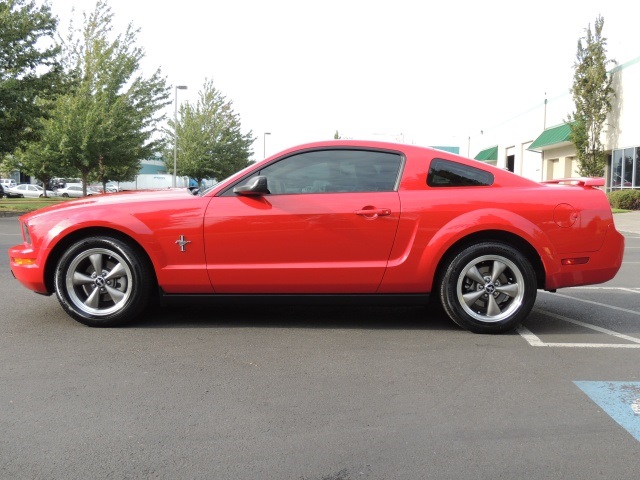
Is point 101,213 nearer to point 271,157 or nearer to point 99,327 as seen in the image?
point 99,327

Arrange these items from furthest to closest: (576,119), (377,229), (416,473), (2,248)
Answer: (576,119) → (2,248) → (377,229) → (416,473)

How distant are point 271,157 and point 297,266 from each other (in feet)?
3.19

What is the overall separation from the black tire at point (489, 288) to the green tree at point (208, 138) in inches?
1761

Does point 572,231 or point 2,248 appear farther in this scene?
point 2,248

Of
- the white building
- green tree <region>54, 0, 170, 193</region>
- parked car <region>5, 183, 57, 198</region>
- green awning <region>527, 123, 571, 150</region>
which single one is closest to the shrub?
Answer: the white building

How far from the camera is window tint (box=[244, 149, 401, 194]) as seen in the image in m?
5.22

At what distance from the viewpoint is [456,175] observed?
5.26 meters

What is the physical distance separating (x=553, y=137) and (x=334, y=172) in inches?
1383

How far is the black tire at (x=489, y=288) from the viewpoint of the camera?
5.08 m

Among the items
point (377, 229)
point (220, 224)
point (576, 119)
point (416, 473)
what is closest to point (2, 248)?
point (220, 224)

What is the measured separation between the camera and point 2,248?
441 inches

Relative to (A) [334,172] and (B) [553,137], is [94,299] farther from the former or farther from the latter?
(B) [553,137]

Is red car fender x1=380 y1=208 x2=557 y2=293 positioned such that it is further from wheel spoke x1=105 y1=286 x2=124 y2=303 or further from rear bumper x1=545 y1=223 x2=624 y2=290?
wheel spoke x1=105 y1=286 x2=124 y2=303

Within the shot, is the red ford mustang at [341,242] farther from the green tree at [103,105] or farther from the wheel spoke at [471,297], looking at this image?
the green tree at [103,105]
